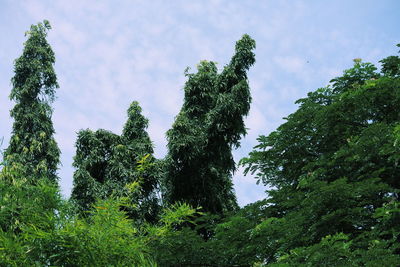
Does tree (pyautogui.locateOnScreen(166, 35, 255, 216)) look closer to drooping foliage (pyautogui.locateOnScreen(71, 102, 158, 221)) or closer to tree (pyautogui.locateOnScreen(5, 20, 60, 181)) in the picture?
drooping foliage (pyautogui.locateOnScreen(71, 102, 158, 221))

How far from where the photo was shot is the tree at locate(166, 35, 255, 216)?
588 inches

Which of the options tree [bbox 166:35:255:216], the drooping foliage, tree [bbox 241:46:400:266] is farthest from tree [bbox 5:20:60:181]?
tree [bbox 241:46:400:266]

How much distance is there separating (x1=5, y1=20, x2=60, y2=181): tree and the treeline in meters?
1.37

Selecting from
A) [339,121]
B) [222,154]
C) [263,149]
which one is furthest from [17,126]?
[339,121]

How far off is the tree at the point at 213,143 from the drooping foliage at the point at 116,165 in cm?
179

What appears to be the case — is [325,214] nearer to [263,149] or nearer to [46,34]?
[263,149]

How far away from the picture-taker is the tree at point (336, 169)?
6.22 m

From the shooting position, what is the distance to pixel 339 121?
8.02m

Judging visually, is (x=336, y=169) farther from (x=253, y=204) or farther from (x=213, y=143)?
(x=213, y=143)

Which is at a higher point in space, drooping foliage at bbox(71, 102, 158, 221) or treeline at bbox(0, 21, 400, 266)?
drooping foliage at bbox(71, 102, 158, 221)

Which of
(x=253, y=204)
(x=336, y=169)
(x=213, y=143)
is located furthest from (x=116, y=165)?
(x=336, y=169)

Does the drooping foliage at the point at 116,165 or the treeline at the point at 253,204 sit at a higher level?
the drooping foliage at the point at 116,165

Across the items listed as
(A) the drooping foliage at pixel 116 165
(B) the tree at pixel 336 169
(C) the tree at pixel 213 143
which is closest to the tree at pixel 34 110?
(A) the drooping foliage at pixel 116 165

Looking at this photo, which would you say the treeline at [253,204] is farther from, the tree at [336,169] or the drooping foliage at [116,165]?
the drooping foliage at [116,165]
